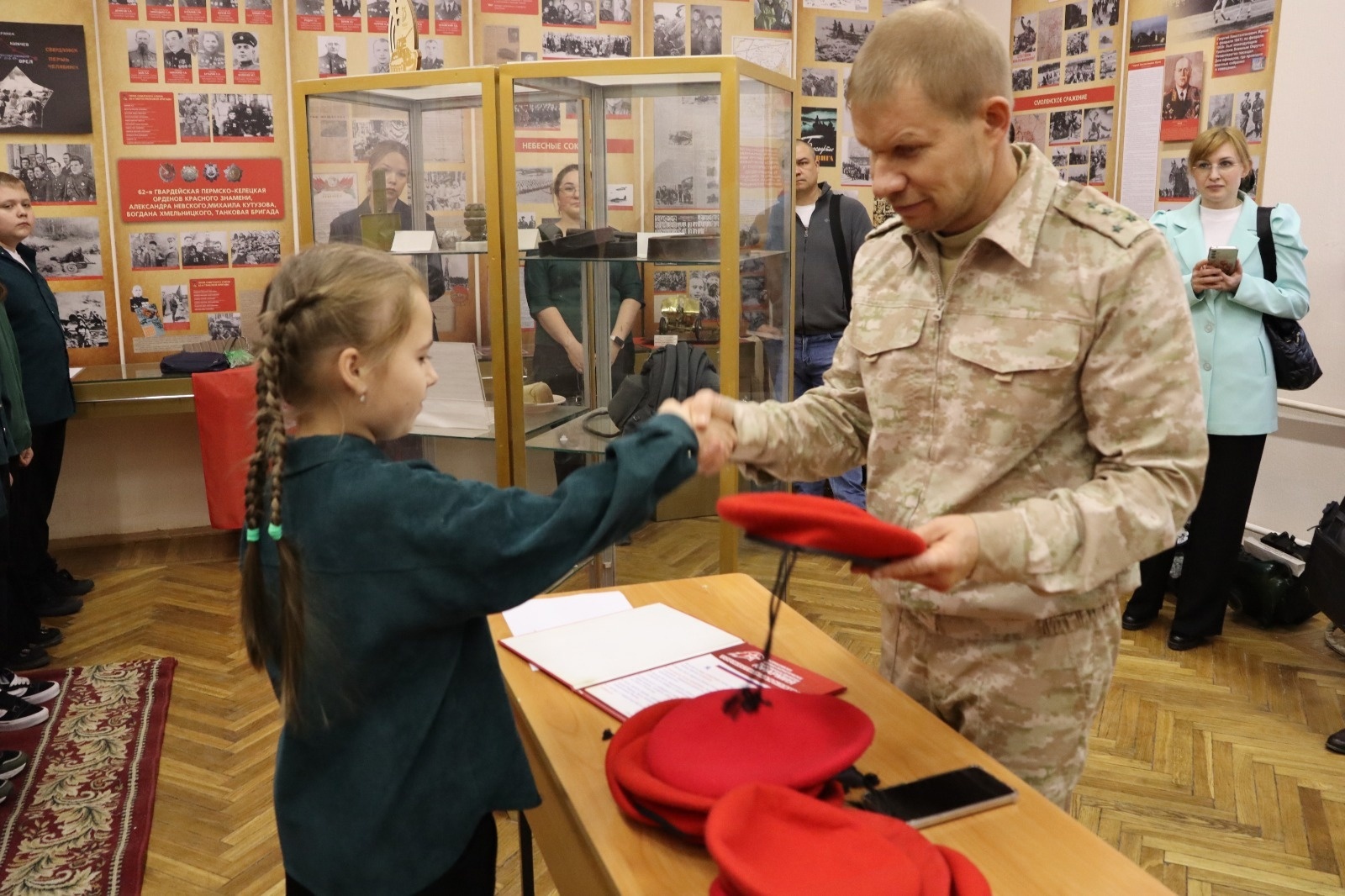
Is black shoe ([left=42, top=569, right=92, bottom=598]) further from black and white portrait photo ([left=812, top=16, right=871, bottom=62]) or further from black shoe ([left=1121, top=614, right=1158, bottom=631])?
black and white portrait photo ([left=812, top=16, right=871, bottom=62])

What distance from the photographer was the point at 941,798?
1395 millimetres

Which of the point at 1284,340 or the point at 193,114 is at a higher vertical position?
the point at 193,114

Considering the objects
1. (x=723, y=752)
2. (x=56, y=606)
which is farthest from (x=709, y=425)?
(x=56, y=606)

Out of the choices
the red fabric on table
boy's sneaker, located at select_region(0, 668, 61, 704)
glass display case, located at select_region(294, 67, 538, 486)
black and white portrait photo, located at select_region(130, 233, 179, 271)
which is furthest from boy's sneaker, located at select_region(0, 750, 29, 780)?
black and white portrait photo, located at select_region(130, 233, 179, 271)

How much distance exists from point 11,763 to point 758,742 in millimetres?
2959

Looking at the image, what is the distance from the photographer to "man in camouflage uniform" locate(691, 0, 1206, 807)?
1.42 meters

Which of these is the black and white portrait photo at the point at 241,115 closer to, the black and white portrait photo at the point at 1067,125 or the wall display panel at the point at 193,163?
the wall display panel at the point at 193,163

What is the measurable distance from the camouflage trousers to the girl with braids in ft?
1.81

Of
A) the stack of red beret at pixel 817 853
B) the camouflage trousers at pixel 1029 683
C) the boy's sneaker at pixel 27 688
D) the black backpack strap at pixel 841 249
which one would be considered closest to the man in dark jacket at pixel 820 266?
the black backpack strap at pixel 841 249

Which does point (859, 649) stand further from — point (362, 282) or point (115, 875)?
point (362, 282)

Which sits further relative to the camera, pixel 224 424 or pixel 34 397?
pixel 224 424

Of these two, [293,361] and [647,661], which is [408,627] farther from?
[647,661]

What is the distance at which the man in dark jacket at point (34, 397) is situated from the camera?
4527 millimetres

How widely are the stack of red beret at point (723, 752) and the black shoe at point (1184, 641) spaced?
3.39m
